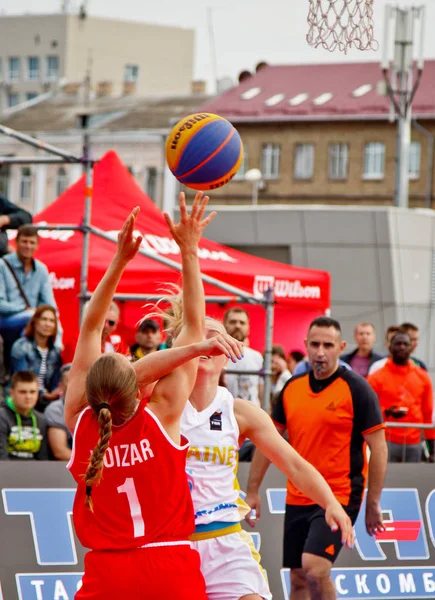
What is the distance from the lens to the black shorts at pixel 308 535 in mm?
7945

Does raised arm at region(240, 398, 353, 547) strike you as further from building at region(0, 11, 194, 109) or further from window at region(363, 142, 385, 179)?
building at region(0, 11, 194, 109)

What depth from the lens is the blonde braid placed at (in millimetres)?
4527

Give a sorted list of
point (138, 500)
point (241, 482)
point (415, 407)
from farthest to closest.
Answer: point (415, 407)
point (241, 482)
point (138, 500)

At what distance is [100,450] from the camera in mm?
4523

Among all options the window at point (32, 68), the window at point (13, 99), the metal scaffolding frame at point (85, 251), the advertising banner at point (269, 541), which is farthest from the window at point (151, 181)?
the advertising banner at point (269, 541)

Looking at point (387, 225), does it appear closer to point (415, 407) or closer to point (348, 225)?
point (348, 225)

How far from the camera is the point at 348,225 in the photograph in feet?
94.0

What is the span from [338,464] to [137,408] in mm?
3683

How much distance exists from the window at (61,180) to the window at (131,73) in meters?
22.5

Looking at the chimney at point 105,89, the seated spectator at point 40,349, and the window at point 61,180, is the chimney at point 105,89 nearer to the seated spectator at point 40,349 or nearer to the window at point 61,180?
the window at point 61,180

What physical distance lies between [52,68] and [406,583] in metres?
86.5


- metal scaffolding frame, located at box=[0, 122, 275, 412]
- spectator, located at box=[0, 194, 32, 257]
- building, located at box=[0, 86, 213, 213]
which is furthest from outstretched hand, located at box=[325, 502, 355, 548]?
building, located at box=[0, 86, 213, 213]

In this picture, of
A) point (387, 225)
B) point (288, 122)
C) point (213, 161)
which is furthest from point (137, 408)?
point (288, 122)

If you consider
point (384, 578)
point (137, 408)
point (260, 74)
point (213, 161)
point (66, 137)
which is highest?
point (260, 74)
